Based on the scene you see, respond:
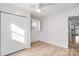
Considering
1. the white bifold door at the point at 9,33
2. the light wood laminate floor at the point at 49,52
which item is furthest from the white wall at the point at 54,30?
the white bifold door at the point at 9,33

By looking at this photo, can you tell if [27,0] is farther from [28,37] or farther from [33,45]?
[28,37]

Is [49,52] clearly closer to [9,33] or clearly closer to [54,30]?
[54,30]

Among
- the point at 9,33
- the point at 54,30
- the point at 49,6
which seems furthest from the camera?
the point at 54,30

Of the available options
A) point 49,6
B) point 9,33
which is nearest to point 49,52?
point 49,6

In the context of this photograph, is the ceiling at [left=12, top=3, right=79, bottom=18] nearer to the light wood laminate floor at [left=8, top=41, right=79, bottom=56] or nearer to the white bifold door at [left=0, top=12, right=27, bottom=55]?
the white bifold door at [left=0, top=12, right=27, bottom=55]

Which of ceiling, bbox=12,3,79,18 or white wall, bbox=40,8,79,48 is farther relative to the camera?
white wall, bbox=40,8,79,48

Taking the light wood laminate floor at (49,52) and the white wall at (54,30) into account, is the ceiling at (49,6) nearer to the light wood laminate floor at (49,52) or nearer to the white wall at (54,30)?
the white wall at (54,30)

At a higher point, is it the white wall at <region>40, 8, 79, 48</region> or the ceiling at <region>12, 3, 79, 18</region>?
the ceiling at <region>12, 3, 79, 18</region>

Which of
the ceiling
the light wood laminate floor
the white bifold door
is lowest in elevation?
the light wood laminate floor

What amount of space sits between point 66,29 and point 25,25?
1.02 meters

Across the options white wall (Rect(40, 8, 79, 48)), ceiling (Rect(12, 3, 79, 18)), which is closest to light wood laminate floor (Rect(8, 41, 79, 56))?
white wall (Rect(40, 8, 79, 48))

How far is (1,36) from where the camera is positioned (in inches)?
51.0

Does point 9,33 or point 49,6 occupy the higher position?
point 49,6

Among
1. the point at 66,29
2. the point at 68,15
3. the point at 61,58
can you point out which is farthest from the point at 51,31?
the point at 61,58
